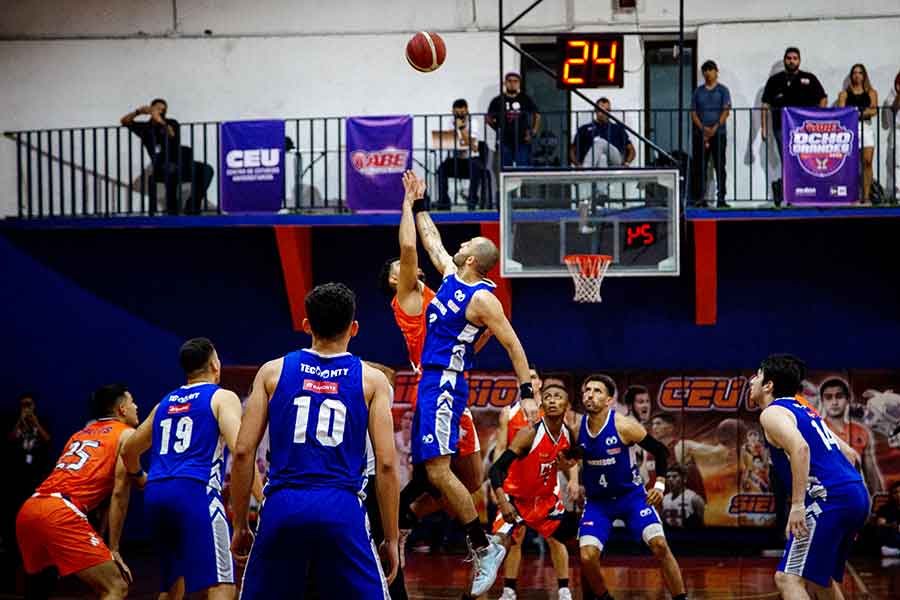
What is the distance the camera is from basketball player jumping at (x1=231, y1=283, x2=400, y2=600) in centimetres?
566

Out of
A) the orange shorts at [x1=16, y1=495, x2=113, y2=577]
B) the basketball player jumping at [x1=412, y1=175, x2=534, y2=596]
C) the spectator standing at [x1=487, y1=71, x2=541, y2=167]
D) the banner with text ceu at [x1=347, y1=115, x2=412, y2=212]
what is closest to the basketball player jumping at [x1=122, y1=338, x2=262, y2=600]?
the orange shorts at [x1=16, y1=495, x2=113, y2=577]

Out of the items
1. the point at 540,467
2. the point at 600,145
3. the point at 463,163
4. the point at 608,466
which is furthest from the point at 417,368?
the point at 600,145

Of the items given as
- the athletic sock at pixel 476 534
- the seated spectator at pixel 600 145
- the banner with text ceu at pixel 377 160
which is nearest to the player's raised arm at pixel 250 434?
the athletic sock at pixel 476 534

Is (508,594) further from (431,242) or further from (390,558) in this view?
(390,558)

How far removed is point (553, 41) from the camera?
1736cm

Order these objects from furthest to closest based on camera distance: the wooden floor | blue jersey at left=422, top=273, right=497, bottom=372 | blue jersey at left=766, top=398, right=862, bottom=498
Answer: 1. the wooden floor
2. blue jersey at left=422, top=273, right=497, bottom=372
3. blue jersey at left=766, top=398, right=862, bottom=498

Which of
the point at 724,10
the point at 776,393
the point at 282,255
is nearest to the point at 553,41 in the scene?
the point at 724,10

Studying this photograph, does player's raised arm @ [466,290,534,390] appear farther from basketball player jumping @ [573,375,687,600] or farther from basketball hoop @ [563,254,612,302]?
basketball hoop @ [563,254,612,302]

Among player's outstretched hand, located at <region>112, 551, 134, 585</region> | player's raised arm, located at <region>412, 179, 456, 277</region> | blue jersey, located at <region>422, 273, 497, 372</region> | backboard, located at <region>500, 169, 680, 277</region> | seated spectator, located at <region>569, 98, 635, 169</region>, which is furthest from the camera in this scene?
seated spectator, located at <region>569, 98, 635, 169</region>

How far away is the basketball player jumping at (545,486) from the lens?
1048 cm

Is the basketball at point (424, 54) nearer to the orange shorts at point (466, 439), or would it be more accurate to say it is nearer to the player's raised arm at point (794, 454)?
the orange shorts at point (466, 439)

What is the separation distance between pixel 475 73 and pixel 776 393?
9976 mm

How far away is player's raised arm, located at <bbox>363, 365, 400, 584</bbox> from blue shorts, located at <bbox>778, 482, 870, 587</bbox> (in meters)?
2.84

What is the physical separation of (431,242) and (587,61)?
4590 mm
